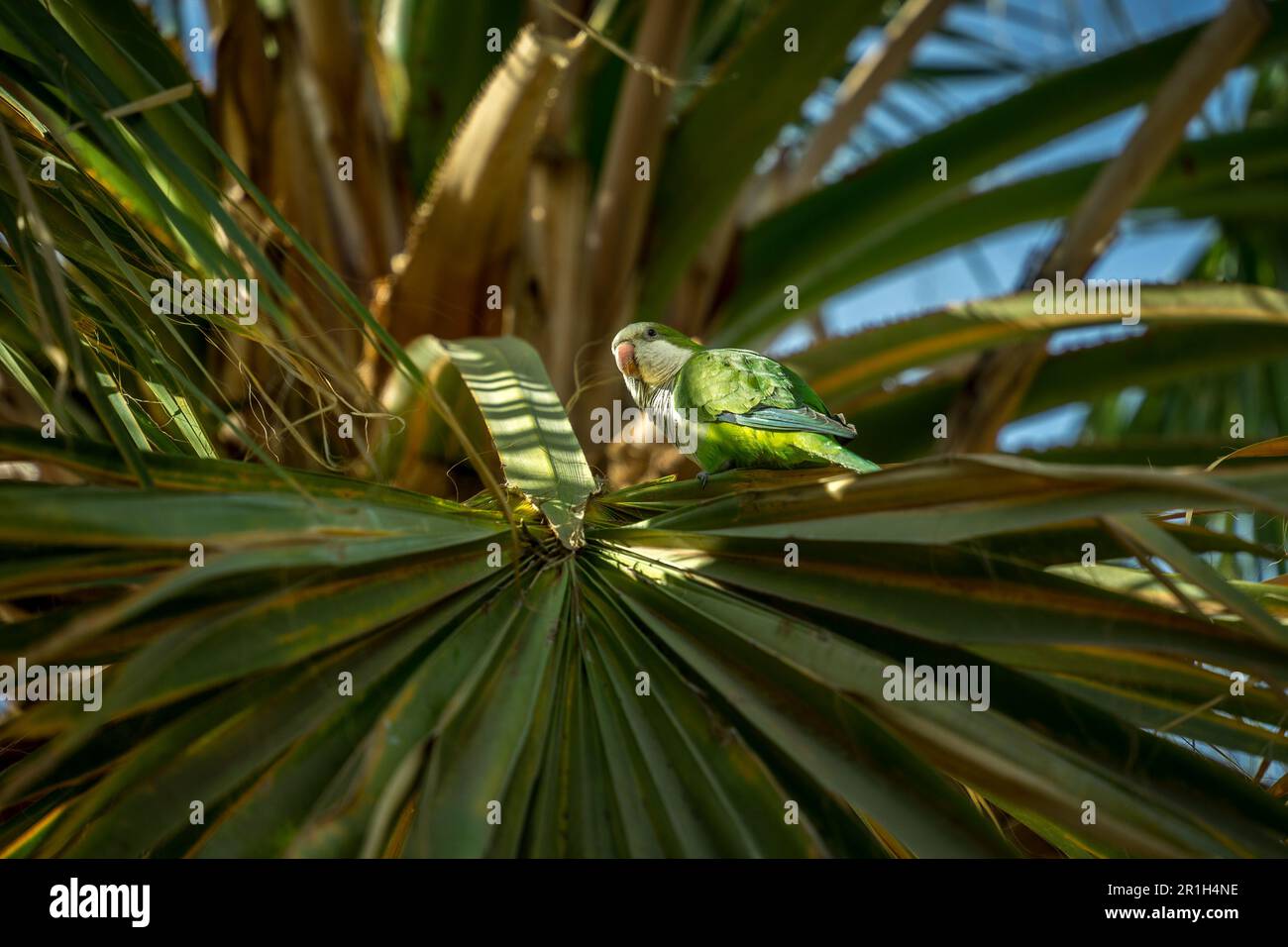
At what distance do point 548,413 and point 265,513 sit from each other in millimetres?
618

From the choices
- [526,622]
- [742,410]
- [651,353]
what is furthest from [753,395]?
[526,622]

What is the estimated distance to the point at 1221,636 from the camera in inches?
47.4

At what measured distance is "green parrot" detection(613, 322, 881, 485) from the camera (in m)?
2.13

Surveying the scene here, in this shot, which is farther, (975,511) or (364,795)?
(975,511)

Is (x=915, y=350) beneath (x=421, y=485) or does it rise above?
above

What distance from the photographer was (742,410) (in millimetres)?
2246

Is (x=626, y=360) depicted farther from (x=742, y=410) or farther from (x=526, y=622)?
(x=526, y=622)

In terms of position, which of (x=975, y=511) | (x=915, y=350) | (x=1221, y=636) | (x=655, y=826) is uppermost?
(x=915, y=350)

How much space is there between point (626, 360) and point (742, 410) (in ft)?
1.77

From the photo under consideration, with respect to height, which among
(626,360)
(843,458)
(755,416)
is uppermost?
(626,360)

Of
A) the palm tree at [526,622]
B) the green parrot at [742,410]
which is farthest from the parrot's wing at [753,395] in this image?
the palm tree at [526,622]

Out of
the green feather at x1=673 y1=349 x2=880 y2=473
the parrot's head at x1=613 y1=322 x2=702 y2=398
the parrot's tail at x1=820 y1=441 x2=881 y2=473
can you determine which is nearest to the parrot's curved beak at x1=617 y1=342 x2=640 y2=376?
the parrot's head at x1=613 y1=322 x2=702 y2=398
